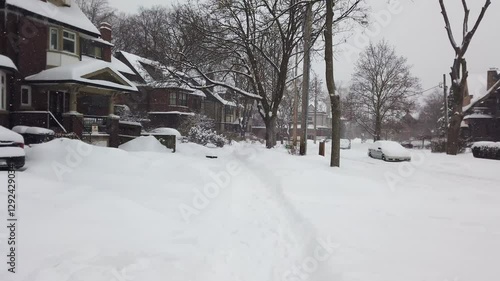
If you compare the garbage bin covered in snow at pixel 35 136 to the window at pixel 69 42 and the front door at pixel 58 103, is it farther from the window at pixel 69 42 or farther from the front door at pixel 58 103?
the window at pixel 69 42

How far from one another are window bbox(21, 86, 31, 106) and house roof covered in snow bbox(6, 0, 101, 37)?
384cm

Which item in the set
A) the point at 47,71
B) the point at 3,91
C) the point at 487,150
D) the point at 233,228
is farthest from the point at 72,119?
the point at 487,150

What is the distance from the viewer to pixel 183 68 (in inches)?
822

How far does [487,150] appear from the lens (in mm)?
19531

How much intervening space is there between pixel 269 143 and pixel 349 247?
17.4 meters

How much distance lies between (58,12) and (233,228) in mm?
18019

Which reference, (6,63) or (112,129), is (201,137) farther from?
(6,63)

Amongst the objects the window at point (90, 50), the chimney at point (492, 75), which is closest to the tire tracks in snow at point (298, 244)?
the window at point (90, 50)

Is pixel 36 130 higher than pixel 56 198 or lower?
higher

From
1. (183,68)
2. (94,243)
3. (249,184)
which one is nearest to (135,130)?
(183,68)

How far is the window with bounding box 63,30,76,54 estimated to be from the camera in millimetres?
17656

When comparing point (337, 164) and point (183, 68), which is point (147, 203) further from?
point (183, 68)

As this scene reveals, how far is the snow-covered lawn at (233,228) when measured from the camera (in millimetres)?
3703

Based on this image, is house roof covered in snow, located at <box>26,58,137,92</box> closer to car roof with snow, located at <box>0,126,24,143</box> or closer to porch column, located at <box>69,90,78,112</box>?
porch column, located at <box>69,90,78,112</box>
